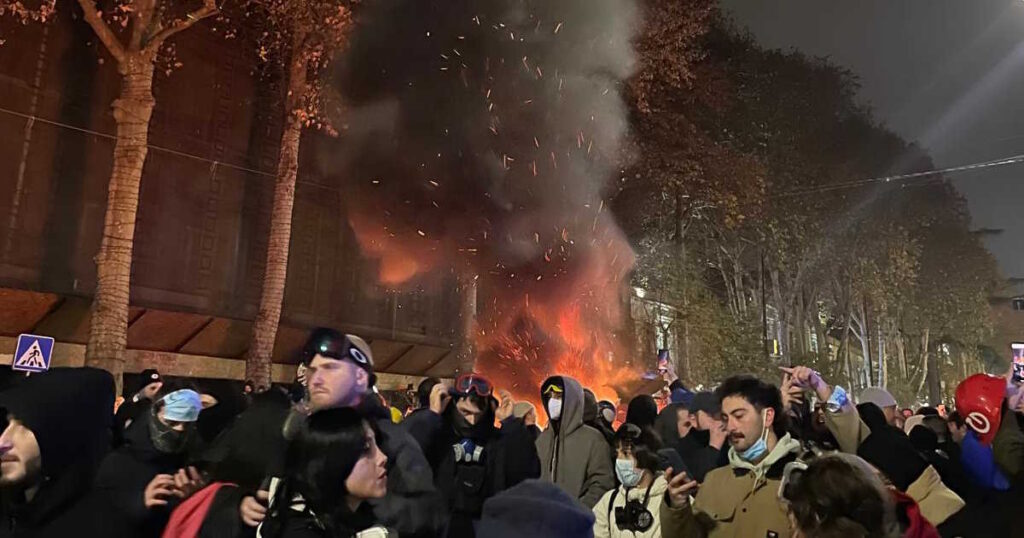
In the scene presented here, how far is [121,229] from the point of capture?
940 centimetres

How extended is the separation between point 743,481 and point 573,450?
1806mm

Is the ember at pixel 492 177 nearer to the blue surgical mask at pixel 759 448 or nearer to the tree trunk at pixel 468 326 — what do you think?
the tree trunk at pixel 468 326

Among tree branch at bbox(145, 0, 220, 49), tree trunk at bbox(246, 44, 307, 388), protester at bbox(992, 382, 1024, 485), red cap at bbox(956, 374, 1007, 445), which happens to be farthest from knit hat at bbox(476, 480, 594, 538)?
tree branch at bbox(145, 0, 220, 49)

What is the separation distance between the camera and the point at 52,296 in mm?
10969

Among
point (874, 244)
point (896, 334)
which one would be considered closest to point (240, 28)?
point (874, 244)

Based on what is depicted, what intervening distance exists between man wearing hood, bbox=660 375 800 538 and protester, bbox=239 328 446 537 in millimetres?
978

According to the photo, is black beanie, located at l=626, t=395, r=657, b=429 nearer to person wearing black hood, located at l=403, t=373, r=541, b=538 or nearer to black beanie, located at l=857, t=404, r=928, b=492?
person wearing black hood, located at l=403, t=373, r=541, b=538

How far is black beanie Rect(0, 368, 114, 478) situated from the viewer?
7.35 ft

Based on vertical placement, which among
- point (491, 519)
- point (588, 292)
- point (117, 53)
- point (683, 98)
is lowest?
point (491, 519)

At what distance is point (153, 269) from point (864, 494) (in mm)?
12565

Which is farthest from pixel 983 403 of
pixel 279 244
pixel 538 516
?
pixel 279 244

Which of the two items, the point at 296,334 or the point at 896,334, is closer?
the point at 296,334

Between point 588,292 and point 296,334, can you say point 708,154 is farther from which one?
point 296,334

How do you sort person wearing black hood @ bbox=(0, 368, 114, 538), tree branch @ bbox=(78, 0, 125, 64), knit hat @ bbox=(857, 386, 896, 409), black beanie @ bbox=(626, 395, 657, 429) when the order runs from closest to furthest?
person wearing black hood @ bbox=(0, 368, 114, 538), knit hat @ bbox=(857, 386, 896, 409), black beanie @ bbox=(626, 395, 657, 429), tree branch @ bbox=(78, 0, 125, 64)
